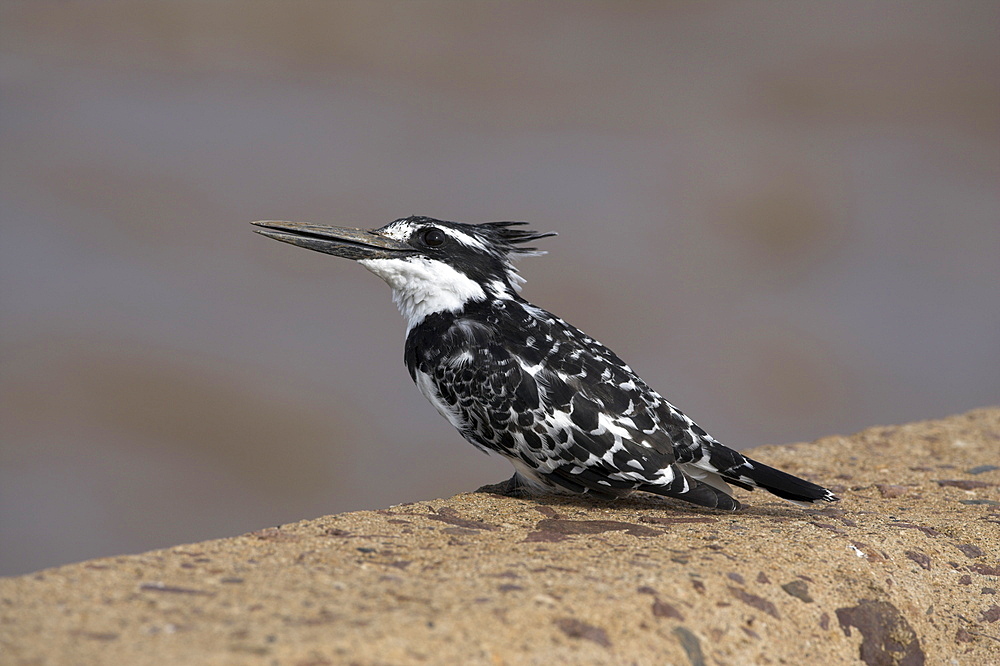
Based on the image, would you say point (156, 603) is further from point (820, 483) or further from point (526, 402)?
point (820, 483)

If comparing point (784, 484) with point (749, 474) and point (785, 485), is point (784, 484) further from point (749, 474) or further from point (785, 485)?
point (749, 474)

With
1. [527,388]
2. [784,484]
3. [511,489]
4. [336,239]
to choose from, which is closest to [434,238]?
[336,239]

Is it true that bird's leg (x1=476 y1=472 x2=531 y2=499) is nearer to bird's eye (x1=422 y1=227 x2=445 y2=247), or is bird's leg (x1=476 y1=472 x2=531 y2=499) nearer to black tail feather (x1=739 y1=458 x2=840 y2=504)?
black tail feather (x1=739 y1=458 x2=840 y2=504)

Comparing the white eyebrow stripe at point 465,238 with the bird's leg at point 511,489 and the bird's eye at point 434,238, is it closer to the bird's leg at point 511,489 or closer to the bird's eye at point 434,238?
the bird's eye at point 434,238

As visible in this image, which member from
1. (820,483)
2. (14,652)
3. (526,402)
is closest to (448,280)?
(526,402)

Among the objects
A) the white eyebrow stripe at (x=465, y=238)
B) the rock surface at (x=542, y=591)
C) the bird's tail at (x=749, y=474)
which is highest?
the white eyebrow stripe at (x=465, y=238)

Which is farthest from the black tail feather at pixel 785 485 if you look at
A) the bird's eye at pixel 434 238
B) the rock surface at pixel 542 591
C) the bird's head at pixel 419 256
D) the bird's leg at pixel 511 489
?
the bird's eye at pixel 434 238

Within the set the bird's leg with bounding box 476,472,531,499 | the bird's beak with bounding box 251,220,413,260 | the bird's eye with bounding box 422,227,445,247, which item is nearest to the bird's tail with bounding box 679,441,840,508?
the bird's leg with bounding box 476,472,531,499

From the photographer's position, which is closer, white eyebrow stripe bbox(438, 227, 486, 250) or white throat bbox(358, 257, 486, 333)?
white throat bbox(358, 257, 486, 333)
